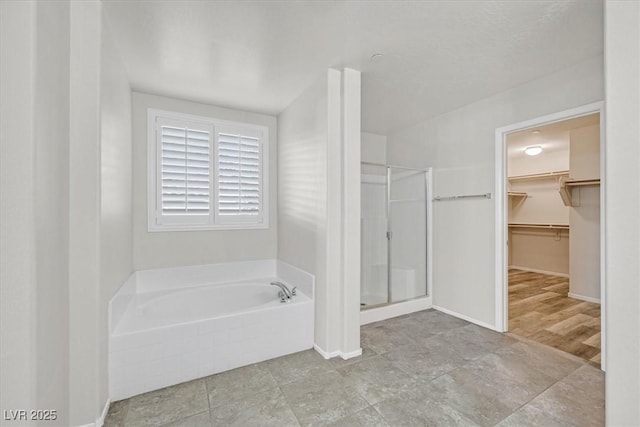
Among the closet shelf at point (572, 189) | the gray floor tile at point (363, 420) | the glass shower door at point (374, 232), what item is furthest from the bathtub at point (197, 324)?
the closet shelf at point (572, 189)

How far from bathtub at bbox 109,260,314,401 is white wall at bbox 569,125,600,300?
12.9 feet

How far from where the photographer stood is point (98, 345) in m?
1.66

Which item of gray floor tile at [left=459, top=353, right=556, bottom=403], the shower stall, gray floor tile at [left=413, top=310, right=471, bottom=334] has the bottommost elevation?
gray floor tile at [left=459, top=353, right=556, bottom=403]

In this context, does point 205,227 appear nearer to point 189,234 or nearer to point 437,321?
point 189,234

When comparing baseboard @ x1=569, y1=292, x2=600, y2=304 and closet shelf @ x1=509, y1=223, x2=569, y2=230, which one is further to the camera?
closet shelf @ x1=509, y1=223, x2=569, y2=230

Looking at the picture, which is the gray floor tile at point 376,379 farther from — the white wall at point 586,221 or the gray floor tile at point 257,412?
the white wall at point 586,221

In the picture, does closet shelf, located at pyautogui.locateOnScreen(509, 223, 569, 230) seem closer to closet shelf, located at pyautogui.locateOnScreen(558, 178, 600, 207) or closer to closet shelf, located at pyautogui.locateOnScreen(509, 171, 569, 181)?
closet shelf, located at pyautogui.locateOnScreen(509, 171, 569, 181)

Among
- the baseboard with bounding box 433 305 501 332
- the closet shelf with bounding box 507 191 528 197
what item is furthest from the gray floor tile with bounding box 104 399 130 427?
the closet shelf with bounding box 507 191 528 197

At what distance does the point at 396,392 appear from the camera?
1.94 metres

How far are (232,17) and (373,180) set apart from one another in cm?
233

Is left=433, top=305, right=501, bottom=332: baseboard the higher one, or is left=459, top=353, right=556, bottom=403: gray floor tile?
left=433, top=305, right=501, bottom=332: baseboard

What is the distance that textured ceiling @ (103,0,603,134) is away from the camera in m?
1.70

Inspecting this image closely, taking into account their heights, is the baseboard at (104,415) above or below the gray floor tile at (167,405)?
above

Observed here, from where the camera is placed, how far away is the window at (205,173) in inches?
116
